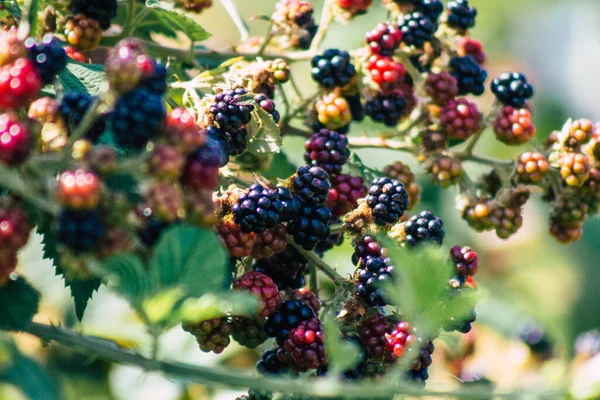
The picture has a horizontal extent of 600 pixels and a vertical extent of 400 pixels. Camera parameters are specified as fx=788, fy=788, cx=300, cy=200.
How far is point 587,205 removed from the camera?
8.25 ft

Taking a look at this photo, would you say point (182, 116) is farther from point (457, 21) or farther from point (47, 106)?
point (457, 21)

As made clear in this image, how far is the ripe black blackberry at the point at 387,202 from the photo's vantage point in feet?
6.48

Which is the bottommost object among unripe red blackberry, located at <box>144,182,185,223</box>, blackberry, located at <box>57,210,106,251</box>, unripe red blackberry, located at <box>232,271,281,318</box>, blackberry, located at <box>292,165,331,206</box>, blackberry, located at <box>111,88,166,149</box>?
unripe red blackberry, located at <box>232,271,281,318</box>

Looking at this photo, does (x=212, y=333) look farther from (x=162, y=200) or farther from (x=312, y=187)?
(x=162, y=200)

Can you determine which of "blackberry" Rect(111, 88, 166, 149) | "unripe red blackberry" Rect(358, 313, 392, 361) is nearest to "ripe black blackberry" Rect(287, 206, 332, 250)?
"unripe red blackberry" Rect(358, 313, 392, 361)

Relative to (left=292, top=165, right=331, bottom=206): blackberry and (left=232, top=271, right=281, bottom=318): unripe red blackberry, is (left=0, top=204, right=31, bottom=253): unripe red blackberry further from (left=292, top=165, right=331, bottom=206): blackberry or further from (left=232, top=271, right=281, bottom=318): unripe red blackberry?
(left=292, top=165, right=331, bottom=206): blackberry

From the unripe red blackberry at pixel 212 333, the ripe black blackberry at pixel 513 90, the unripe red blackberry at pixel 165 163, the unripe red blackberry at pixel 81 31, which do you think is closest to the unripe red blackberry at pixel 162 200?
the unripe red blackberry at pixel 165 163

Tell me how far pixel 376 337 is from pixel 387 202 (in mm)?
352

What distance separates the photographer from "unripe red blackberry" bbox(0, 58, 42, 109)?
1.31 metres

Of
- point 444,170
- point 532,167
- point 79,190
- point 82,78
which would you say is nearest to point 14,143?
point 79,190

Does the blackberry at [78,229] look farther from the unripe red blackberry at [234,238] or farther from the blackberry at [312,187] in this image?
the blackberry at [312,187]

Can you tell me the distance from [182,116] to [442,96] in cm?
131

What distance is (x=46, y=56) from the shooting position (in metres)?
1.49

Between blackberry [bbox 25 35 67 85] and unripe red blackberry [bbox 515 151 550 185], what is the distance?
148 cm
